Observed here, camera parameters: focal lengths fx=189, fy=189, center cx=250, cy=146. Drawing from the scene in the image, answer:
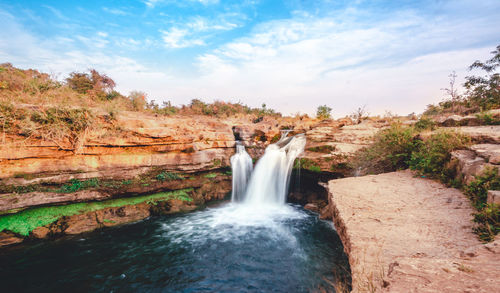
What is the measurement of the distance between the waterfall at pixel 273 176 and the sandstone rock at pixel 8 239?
28.9ft

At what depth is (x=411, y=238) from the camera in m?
2.84

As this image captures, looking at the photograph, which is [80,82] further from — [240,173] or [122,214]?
[240,173]

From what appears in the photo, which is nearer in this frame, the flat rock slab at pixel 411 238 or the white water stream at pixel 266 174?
the flat rock slab at pixel 411 238

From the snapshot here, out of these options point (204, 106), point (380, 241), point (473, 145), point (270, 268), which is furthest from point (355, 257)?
point (204, 106)

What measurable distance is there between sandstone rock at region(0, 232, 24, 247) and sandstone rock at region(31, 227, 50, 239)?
34 centimetres

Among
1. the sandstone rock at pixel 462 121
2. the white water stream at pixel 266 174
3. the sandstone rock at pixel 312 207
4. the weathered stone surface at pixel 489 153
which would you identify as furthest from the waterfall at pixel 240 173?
the sandstone rock at pixel 462 121

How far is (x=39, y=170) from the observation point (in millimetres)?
→ 6723

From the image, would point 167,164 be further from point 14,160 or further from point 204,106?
point 204,106

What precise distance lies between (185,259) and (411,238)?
5602mm

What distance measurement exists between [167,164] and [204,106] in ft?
37.9

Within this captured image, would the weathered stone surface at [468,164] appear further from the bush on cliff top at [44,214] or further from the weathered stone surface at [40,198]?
the weathered stone surface at [40,198]

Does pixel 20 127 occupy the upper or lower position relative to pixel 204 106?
lower

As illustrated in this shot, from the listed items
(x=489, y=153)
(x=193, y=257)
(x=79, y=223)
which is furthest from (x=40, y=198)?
(x=489, y=153)

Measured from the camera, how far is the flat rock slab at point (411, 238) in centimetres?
161
